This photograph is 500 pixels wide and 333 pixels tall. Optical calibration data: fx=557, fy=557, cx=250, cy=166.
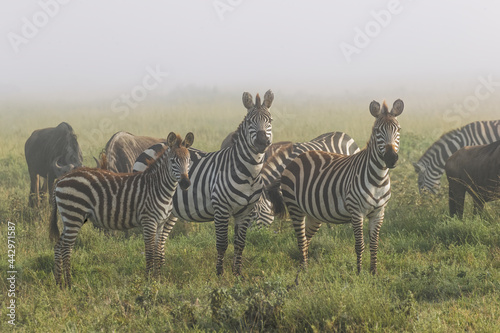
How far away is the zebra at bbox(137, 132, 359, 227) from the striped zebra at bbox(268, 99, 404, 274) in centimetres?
97

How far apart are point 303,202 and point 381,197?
1209 mm

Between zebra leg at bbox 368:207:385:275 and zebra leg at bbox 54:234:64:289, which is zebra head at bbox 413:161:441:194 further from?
zebra leg at bbox 54:234:64:289

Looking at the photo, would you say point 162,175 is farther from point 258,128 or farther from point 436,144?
point 436,144

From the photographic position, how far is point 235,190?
772 cm

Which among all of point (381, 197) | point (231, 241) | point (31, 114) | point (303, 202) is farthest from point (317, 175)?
point (31, 114)

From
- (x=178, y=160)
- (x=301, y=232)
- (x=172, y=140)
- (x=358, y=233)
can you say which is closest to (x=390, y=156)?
(x=358, y=233)

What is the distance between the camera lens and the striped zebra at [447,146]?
43.6ft

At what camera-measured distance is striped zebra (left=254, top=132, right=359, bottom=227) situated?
9.56 meters

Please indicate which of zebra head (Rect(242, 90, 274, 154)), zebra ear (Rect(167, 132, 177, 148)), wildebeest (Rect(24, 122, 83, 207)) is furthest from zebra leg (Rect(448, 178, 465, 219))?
wildebeest (Rect(24, 122, 83, 207))

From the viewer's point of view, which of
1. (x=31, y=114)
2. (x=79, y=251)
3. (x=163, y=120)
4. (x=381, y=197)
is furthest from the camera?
(x=31, y=114)

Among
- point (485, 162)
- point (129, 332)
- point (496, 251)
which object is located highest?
point (485, 162)

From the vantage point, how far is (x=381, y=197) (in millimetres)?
7090

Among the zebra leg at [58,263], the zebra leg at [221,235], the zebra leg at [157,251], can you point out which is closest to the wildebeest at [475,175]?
the zebra leg at [221,235]

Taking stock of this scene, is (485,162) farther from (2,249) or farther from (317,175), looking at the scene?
Answer: (2,249)
